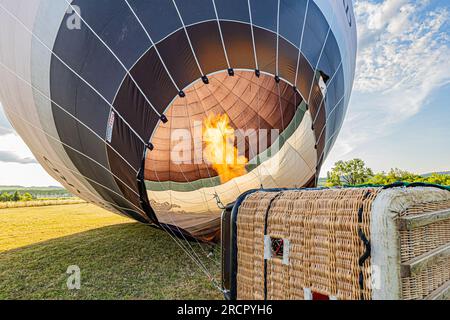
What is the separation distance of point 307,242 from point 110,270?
2.71 meters

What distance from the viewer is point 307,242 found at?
1388 mm

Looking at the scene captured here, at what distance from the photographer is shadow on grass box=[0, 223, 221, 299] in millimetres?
2783

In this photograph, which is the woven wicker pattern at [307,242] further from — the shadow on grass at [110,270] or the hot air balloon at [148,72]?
the hot air balloon at [148,72]

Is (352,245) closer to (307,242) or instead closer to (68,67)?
(307,242)

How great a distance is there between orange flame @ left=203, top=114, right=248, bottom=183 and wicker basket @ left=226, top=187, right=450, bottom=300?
3054 mm

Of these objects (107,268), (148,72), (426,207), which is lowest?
(107,268)

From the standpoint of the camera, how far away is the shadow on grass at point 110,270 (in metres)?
2.78

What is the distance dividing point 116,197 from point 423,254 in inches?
114

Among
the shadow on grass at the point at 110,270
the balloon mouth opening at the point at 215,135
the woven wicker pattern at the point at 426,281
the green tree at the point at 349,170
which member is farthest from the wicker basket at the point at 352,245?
the green tree at the point at 349,170

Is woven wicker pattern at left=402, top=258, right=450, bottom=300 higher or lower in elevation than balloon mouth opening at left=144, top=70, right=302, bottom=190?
lower

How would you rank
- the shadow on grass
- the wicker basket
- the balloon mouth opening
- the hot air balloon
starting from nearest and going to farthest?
the wicker basket, the hot air balloon, the shadow on grass, the balloon mouth opening

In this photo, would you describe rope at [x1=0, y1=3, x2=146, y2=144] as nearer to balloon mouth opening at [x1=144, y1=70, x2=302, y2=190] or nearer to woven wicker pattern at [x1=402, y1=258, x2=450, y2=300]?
balloon mouth opening at [x1=144, y1=70, x2=302, y2=190]

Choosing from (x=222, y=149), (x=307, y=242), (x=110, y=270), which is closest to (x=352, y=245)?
(x=307, y=242)

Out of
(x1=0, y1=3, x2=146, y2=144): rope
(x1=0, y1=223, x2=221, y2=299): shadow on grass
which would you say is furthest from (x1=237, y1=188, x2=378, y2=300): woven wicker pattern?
(x1=0, y1=3, x2=146, y2=144): rope
